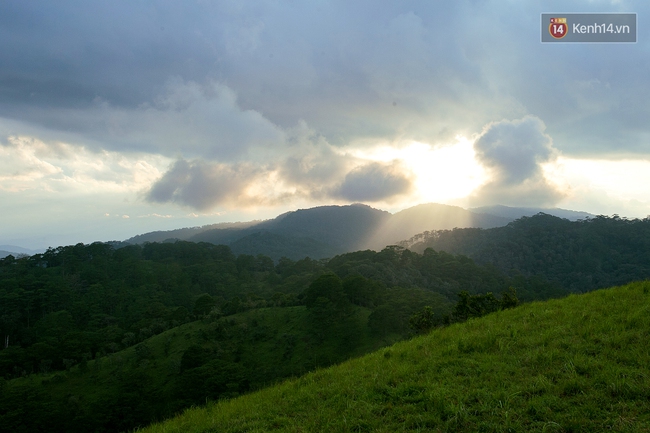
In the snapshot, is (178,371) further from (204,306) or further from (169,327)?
(204,306)

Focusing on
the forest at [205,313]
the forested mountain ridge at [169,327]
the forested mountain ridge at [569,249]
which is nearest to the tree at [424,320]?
the forest at [205,313]

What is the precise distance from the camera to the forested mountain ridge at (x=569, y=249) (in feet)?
338

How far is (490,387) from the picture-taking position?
6.08m

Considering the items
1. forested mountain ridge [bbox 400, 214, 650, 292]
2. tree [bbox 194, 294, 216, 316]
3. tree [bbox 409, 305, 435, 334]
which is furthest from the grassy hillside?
forested mountain ridge [bbox 400, 214, 650, 292]

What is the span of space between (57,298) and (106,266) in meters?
24.5

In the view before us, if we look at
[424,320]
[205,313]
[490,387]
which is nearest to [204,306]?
[205,313]

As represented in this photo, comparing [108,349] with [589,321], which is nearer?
[589,321]

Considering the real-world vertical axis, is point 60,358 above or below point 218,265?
below

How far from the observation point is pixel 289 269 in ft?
335

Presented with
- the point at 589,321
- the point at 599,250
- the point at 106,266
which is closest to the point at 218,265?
the point at 106,266

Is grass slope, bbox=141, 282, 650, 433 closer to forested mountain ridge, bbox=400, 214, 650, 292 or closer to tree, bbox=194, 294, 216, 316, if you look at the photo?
tree, bbox=194, 294, 216, 316

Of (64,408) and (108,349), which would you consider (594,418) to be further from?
(108,349)

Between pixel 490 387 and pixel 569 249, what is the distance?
137m

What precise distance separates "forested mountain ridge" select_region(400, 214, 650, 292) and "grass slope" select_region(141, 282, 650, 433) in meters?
108
